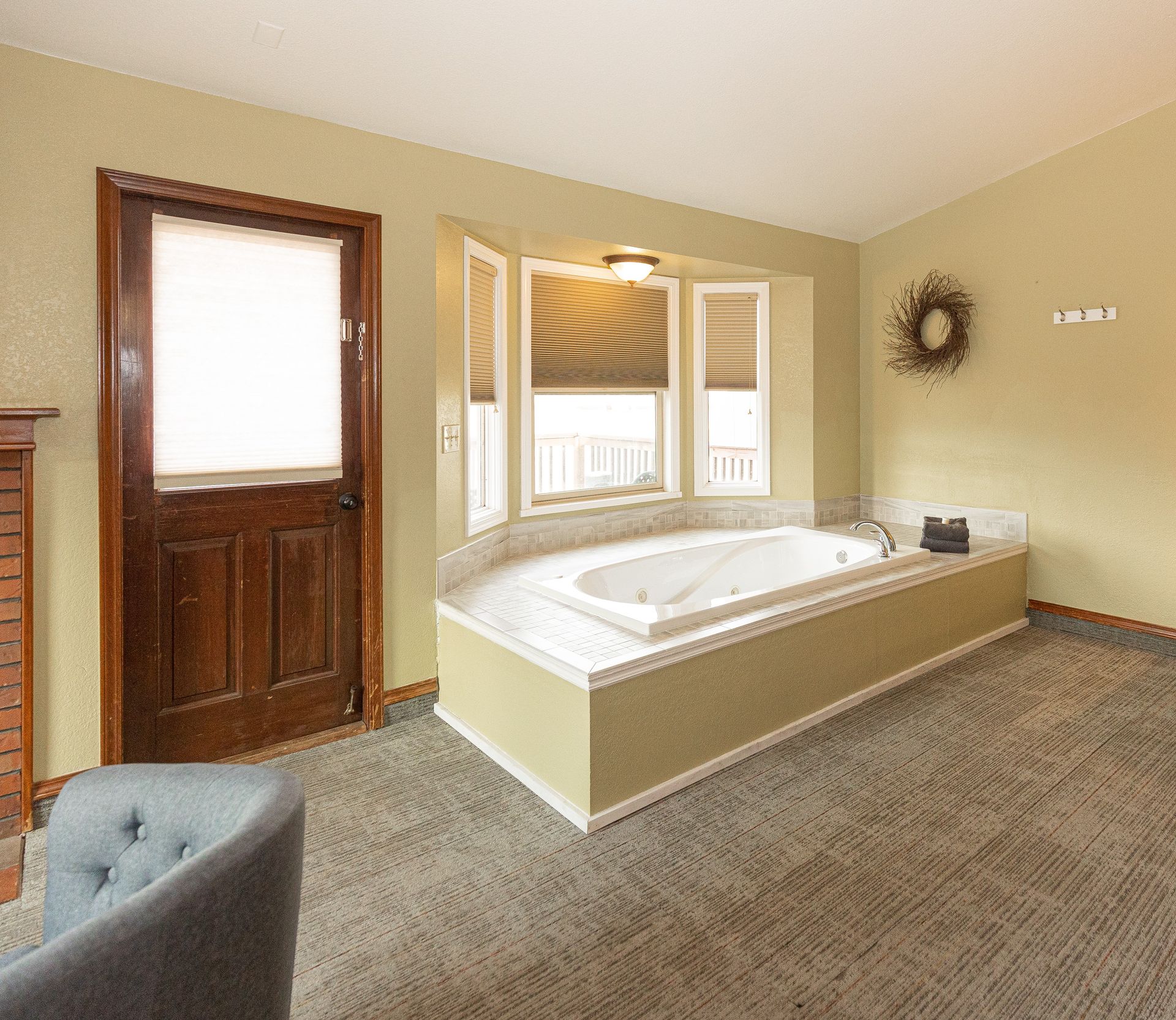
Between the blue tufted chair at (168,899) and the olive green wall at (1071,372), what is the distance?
14.1 feet

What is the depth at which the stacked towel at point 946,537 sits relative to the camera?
4020mm

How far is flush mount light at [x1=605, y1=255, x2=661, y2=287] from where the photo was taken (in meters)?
3.93

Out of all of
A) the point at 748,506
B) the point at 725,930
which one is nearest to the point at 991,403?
the point at 748,506

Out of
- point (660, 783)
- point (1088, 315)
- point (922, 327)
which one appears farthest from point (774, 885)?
point (922, 327)

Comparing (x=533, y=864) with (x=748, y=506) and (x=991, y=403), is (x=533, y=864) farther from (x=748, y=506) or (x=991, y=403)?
(x=991, y=403)

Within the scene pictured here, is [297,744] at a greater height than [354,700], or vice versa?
[354,700]

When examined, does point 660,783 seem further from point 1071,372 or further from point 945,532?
point 1071,372

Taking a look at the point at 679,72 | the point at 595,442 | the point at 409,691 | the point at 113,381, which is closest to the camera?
the point at 113,381

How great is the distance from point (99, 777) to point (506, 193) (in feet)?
8.96

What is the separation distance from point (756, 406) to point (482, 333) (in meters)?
2.00

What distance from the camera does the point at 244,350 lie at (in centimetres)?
268

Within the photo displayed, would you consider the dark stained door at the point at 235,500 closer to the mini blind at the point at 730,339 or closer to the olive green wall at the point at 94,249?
the olive green wall at the point at 94,249

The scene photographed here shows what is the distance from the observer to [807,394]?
15.6 ft

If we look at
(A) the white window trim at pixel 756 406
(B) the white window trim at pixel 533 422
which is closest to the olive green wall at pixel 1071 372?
(A) the white window trim at pixel 756 406
